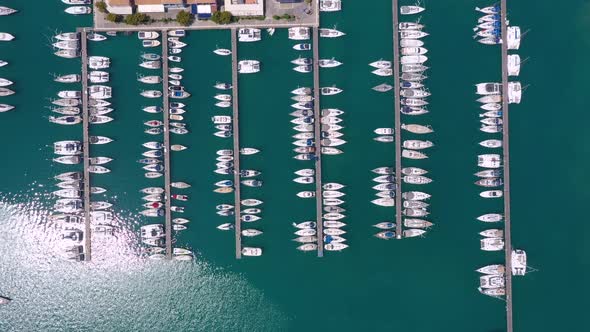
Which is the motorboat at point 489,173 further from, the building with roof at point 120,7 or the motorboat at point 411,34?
the building with roof at point 120,7

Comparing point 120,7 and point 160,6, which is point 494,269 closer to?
point 160,6

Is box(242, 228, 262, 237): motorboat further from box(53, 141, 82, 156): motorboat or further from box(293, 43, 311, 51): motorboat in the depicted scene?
box(293, 43, 311, 51): motorboat

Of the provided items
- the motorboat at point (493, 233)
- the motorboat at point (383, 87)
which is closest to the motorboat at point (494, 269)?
the motorboat at point (493, 233)

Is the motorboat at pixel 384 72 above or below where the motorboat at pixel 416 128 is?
above

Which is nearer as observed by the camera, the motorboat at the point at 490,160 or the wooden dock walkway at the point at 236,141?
the motorboat at the point at 490,160

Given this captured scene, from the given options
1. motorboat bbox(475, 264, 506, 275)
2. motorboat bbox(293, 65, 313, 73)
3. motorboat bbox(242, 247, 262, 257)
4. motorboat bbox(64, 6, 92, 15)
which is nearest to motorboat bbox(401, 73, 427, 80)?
motorboat bbox(293, 65, 313, 73)
